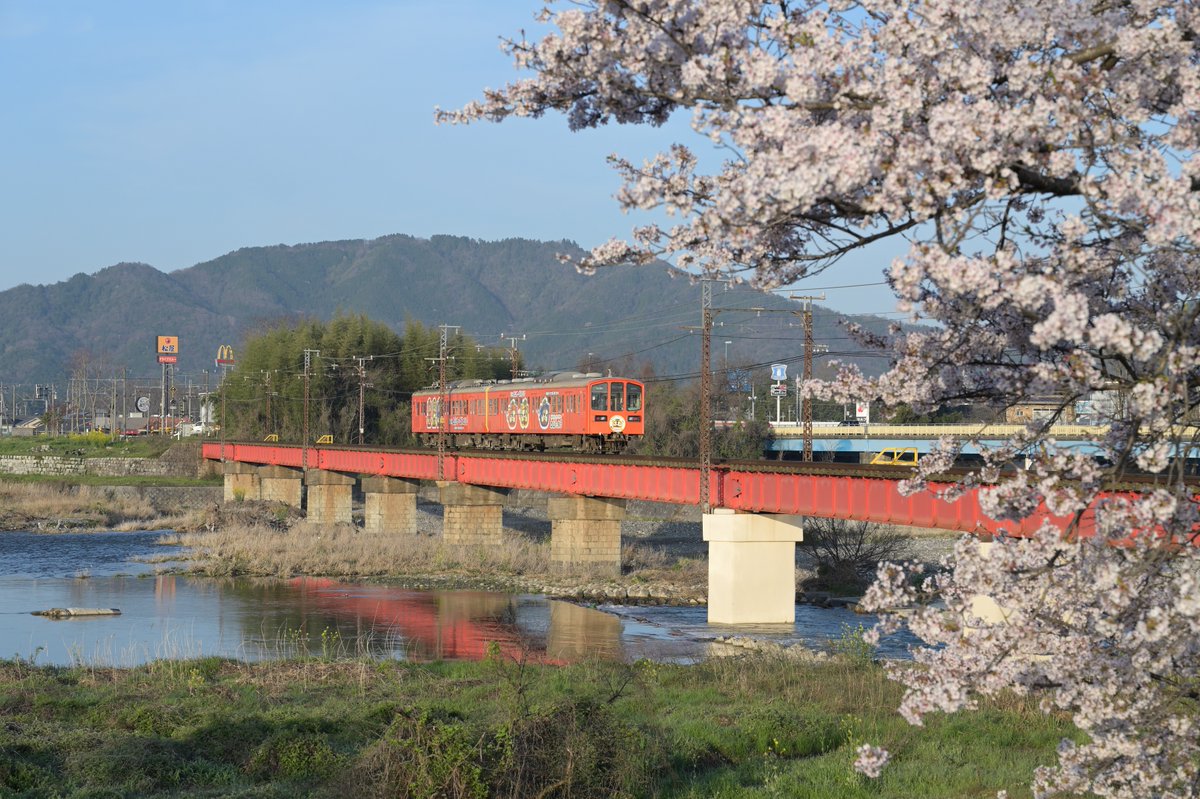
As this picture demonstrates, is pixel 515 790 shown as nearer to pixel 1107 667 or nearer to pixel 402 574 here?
pixel 1107 667

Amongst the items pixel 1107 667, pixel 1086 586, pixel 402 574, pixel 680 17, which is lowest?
pixel 402 574

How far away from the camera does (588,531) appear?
1934 inches

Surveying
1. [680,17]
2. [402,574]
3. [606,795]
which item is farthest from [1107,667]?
[402,574]

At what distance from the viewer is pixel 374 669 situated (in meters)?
21.3

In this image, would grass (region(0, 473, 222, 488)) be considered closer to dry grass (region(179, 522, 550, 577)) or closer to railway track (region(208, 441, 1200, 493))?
dry grass (region(179, 522, 550, 577))

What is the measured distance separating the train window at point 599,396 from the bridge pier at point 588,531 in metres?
3.43

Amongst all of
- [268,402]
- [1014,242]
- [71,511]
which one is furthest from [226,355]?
[1014,242]

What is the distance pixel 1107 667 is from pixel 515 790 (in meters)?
5.83

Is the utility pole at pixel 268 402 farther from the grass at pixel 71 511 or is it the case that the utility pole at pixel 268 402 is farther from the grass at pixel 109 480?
the grass at pixel 71 511

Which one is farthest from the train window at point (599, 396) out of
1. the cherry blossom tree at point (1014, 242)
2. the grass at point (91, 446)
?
the grass at point (91, 446)

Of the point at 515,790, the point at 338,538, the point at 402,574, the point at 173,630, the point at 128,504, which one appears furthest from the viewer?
the point at 128,504

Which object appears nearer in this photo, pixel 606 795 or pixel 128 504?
pixel 606 795

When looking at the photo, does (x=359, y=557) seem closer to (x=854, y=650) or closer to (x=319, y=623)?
(x=319, y=623)

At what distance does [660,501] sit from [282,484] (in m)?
53.7
